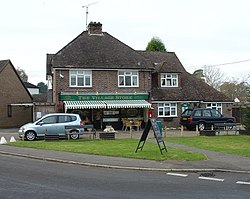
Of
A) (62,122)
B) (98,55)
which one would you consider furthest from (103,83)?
(62,122)

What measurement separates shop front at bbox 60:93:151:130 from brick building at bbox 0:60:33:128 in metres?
11.7

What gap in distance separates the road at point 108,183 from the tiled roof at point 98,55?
68.9 ft

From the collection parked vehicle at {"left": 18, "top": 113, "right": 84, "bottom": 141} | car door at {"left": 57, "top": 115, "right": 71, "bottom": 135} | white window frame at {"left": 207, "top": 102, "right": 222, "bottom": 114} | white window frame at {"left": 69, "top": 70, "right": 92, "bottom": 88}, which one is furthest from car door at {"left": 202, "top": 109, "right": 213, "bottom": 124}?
car door at {"left": 57, "top": 115, "right": 71, "bottom": 135}

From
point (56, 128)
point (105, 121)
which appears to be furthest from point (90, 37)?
point (56, 128)

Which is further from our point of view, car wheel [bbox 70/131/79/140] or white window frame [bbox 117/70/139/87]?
white window frame [bbox 117/70/139/87]

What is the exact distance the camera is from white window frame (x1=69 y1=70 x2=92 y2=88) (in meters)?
33.9

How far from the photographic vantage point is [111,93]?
34.8 m

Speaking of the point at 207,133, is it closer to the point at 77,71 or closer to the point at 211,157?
the point at 211,157

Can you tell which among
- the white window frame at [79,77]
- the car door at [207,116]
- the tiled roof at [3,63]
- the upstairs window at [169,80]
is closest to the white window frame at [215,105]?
the upstairs window at [169,80]

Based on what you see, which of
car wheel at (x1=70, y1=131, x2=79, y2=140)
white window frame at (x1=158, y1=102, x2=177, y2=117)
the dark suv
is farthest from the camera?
white window frame at (x1=158, y1=102, x2=177, y2=117)

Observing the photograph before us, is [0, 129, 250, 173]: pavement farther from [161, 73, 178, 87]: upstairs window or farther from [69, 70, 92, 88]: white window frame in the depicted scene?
[161, 73, 178, 87]: upstairs window

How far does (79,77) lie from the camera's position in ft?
112

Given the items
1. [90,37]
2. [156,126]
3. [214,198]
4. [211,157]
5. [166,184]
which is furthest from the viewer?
[90,37]

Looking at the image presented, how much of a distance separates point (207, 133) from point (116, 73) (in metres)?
11.8
